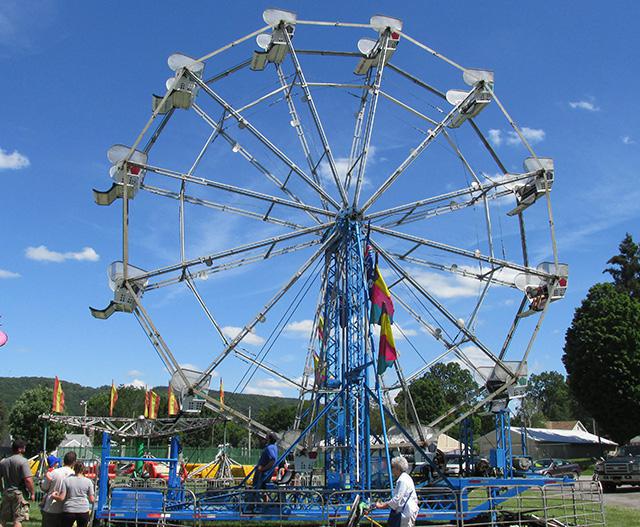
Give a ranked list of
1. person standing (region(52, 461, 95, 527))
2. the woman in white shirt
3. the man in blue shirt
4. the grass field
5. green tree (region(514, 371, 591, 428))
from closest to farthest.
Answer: the woman in white shirt < person standing (region(52, 461, 95, 527)) < the grass field < the man in blue shirt < green tree (region(514, 371, 591, 428))

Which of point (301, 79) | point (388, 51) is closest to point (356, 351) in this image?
point (301, 79)

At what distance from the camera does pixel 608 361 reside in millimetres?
42812

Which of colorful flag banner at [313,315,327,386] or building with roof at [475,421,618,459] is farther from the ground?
colorful flag banner at [313,315,327,386]

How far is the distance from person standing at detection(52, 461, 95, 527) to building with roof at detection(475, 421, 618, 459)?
58.6m

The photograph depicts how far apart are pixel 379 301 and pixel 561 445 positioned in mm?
63974

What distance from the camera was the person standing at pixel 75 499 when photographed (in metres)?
9.12

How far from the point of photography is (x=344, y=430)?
18125 millimetres

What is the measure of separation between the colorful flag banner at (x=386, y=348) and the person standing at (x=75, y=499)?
26.1 feet

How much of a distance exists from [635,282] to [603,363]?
49.7 ft

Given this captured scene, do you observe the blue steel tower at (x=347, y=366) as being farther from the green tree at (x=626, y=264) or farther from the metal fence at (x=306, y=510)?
the green tree at (x=626, y=264)

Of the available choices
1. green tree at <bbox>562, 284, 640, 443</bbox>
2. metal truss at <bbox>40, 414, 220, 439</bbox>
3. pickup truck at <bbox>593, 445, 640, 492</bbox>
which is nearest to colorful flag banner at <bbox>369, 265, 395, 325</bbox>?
pickup truck at <bbox>593, 445, 640, 492</bbox>

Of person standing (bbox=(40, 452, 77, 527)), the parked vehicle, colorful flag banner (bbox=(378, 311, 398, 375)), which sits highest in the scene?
colorful flag banner (bbox=(378, 311, 398, 375))

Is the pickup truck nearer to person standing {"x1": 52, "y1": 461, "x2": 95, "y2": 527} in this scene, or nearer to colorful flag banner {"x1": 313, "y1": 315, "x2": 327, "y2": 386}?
colorful flag banner {"x1": 313, "y1": 315, "x2": 327, "y2": 386}

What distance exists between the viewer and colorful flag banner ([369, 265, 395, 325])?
16.3 meters
